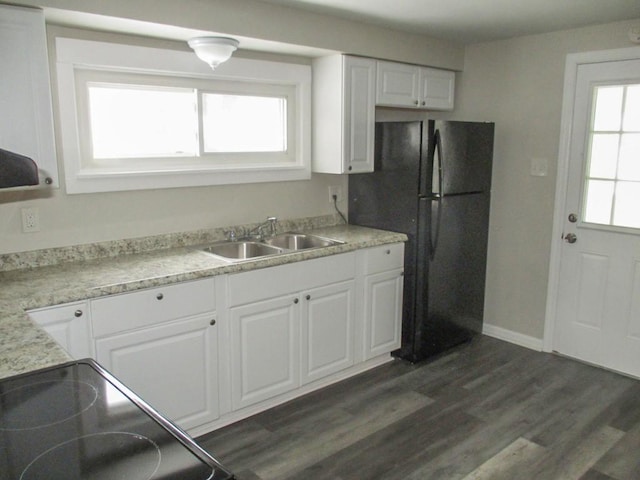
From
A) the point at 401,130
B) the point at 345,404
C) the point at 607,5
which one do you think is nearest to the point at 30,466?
the point at 345,404

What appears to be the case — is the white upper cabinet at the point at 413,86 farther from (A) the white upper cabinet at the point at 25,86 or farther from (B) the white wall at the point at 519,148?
(A) the white upper cabinet at the point at 25,86

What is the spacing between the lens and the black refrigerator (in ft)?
11.1

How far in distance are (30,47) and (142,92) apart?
752mm

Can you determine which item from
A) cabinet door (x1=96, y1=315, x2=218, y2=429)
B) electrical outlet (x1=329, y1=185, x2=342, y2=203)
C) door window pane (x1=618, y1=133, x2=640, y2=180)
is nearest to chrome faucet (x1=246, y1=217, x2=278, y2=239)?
electrical outlet (x1=329, y1=185, x2=342, y2=203)

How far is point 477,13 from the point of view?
302cm

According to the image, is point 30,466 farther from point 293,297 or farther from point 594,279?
point 594,279

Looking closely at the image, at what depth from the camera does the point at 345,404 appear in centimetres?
302

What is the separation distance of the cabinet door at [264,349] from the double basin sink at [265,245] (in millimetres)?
338

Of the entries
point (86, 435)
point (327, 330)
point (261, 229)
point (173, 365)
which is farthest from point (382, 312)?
point (86, 435)

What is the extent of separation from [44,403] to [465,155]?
3008mm

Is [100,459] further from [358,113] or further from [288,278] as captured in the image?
[358,113]

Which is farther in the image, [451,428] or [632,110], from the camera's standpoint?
[632,110]

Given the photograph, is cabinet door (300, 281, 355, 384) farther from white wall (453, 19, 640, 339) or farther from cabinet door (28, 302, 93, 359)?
white wall (453, 19, 640, 339)

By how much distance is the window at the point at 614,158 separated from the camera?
10.6 ft
